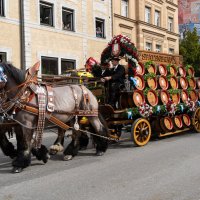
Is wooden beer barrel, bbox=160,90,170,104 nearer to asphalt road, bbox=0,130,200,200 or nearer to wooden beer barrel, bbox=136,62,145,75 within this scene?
wooden beer barrel, bbox=136,62,145,75

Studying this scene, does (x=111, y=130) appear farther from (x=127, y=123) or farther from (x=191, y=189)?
(x=191, y=189)

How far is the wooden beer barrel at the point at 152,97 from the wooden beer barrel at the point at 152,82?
0.16m

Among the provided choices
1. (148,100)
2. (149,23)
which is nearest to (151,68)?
(148,100)

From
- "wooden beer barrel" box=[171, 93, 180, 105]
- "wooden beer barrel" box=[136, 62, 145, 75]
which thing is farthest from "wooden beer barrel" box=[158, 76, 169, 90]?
"wooden beer barrel" box=[136, 62, 145, 75]

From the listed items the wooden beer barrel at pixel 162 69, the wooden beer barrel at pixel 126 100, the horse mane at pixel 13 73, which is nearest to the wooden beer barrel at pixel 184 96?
the wooden beer barrel at pixel 162 69

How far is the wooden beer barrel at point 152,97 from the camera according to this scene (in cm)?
1050

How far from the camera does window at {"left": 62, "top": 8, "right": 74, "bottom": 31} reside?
24.7 meters

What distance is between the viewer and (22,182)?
6.34 metres

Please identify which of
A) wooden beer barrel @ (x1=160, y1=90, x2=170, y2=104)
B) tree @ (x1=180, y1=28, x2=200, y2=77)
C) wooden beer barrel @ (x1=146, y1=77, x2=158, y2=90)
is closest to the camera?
wooden beer barrel @ (x1=146, y1=77, x2=158, y2=90)

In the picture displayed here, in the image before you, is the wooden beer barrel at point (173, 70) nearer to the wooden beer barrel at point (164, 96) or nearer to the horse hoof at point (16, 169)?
the wooden beer barrel at point (164, 96)

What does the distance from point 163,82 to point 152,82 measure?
544mm

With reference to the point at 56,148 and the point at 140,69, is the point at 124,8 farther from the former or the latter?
the point at 56,148

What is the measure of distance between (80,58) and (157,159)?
18.2m

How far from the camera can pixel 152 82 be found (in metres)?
10.9
